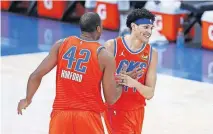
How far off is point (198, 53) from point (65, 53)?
323 inches

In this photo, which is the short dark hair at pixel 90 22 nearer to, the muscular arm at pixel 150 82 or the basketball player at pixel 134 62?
the basketball player at pixel 134 62

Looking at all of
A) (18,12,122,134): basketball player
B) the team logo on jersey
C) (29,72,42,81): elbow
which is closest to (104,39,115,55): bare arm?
the team logo on jersey

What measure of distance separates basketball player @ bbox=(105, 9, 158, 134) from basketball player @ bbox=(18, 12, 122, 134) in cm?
49

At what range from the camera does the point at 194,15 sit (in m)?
14.0

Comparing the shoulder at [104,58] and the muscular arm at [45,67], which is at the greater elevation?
the shoulder at [104,58]

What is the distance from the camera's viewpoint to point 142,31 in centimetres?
552

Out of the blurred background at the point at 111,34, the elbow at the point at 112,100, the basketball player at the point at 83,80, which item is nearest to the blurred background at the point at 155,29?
the blurred background at the point at 111,34

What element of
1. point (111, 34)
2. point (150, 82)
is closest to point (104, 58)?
point (150, 82)

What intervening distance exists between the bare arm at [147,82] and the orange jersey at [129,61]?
4 cm

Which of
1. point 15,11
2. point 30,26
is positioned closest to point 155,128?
point 30,26

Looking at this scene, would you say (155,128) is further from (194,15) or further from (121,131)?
(194,15)

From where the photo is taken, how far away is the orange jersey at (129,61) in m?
5.54

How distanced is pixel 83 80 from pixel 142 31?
2.54ft

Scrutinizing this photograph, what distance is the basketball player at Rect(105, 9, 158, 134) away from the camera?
5535 mm
